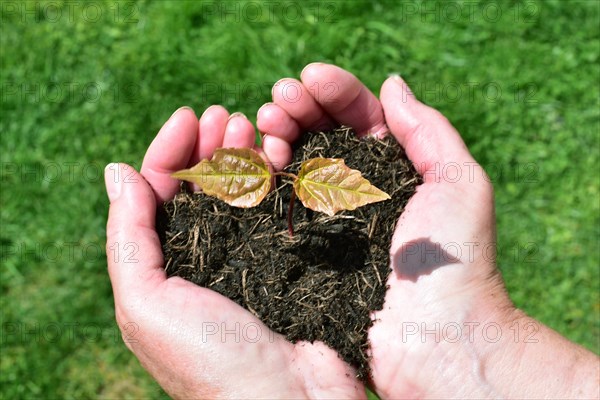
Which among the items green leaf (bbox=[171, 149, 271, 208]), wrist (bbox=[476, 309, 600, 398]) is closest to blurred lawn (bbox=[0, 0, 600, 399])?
wrist (bbox=[476, 309, 600, 398])

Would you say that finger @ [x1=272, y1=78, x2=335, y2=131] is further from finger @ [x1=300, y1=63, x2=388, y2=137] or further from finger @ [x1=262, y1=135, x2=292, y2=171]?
finger @ [x1=262, y1=135, x2=292, y2=171]

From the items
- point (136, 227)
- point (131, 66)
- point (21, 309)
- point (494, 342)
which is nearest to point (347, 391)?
point (494, 342)

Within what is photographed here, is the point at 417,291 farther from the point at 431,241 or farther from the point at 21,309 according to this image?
the point at 21,309

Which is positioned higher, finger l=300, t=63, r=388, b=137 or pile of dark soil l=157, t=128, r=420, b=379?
finger l=300, t=63, r=388, b=137

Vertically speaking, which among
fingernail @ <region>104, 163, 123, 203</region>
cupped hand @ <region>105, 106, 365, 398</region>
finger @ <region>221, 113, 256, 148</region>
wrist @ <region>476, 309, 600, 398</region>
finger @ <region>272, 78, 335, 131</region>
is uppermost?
finger @ <region>272, 78, 335, 131</region>

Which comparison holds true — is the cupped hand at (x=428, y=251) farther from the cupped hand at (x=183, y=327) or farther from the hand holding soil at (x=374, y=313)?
the cupped hand at (x=183, y=327)

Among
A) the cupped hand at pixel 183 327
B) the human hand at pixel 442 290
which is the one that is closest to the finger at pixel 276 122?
the human hand at pixel 442 290
